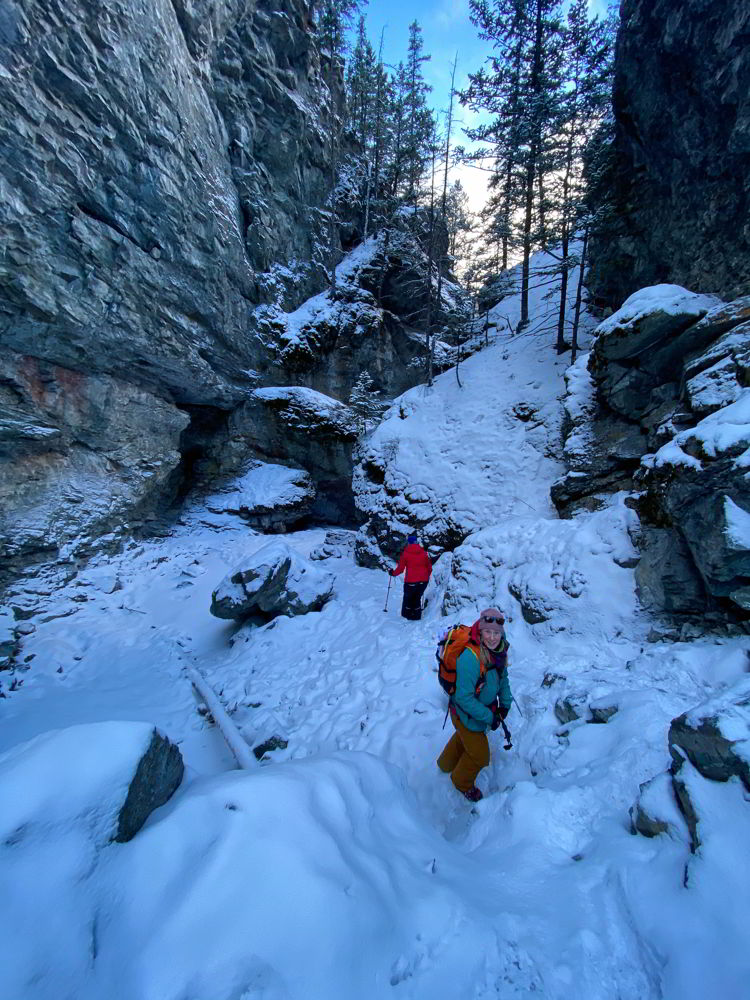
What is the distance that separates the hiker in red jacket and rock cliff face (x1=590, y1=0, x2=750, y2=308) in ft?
27.6

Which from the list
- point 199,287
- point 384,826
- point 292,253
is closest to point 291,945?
point 384,826

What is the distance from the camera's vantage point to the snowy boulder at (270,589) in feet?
31.5

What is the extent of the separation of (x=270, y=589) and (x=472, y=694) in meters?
6.93

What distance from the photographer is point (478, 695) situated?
156 inches

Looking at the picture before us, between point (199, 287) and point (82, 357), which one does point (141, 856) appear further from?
point (199, 287)

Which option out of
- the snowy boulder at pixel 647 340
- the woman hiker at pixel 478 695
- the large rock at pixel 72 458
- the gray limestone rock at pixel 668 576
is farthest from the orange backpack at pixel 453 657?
the large rock at pixel 72 458

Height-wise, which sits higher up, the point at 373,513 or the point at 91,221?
the point at 91,221

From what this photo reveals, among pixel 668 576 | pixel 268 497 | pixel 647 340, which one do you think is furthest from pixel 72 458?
pixel 647 340

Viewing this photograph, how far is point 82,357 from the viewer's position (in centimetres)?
1186

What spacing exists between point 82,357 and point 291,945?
1487cm

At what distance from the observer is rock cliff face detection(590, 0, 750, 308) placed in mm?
7750

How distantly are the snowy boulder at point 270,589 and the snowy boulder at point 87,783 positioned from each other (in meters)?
6.99

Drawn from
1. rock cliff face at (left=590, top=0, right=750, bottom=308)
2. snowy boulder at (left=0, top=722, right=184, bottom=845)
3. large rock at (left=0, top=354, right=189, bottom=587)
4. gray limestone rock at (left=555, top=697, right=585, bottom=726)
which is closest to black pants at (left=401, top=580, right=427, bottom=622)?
gray limestone rock at (left=555, top=697, right=585, bottom=726)

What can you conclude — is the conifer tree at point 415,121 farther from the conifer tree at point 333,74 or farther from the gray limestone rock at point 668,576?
the gray limestone rock at point 668,576
